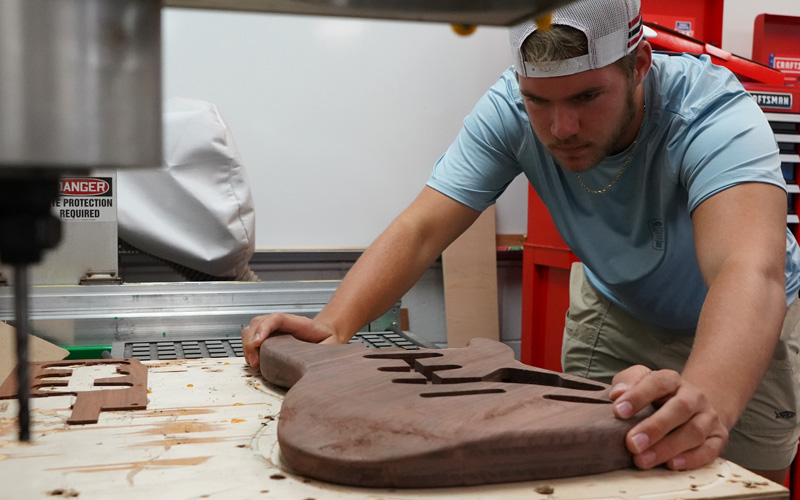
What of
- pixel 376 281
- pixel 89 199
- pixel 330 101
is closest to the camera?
pixel 376 281

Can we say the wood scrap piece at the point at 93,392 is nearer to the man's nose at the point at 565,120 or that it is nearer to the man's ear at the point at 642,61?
the man's nose at the point at 565,120

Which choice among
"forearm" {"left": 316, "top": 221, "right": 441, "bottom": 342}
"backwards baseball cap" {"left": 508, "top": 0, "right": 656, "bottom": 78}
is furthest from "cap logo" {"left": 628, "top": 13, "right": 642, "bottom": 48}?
"forearm" {"left": 316, "top": 221, "right": 441, "bottom": 342}

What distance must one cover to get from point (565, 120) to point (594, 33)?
0.45 feet

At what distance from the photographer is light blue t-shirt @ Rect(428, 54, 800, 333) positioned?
1028 mm

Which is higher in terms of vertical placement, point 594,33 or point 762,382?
point 594,33

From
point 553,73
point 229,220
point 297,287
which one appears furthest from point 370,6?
point 229,220

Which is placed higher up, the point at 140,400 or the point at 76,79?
the point at 76,79

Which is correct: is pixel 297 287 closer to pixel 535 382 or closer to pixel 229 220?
pixel 229 220

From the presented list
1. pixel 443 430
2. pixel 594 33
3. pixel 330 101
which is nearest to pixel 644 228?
pixel 594 33

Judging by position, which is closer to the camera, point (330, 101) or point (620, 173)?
point (620, 173)

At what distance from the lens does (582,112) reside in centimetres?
110

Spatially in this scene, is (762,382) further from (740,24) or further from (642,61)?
(740,24)

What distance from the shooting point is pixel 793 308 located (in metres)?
1.37

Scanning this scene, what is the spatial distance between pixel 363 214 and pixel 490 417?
240cm
